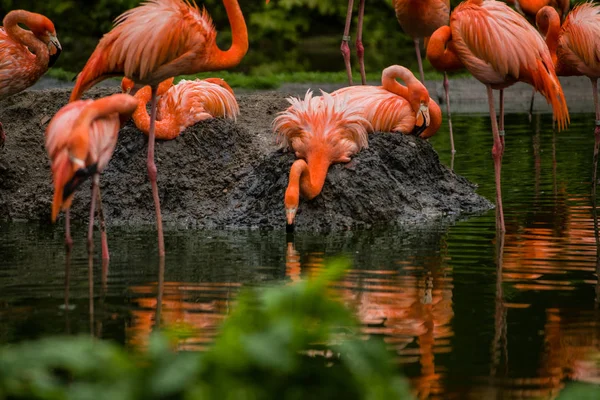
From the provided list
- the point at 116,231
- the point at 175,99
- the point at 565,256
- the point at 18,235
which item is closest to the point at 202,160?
the point at 175,99

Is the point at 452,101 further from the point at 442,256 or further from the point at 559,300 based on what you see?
the point at 559,300

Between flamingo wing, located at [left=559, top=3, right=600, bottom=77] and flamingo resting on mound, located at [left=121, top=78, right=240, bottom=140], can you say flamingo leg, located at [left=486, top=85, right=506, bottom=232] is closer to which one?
flamingo wing, located at [left=559, top=3, right=600, bottom=77]

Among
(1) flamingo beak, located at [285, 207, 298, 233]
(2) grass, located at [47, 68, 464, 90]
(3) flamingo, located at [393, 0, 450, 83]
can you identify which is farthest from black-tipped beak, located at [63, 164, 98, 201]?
(2) grass, located at [47, 68, 464, 90]

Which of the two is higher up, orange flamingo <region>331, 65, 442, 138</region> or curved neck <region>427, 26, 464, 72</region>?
curved neck <region>427, 26, 464, 72</region>

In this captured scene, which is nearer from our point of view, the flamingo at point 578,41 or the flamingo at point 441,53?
the flamingo at point 441,53

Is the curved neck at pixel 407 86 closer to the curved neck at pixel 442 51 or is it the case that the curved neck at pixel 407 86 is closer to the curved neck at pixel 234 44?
the curved neck at pixel 442 51

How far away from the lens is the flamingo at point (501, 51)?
6492 millimetres

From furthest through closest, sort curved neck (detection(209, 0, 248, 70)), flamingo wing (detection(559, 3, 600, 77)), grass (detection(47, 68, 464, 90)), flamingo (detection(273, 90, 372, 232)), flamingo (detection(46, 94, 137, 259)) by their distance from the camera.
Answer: grass (detection(47, 68, 464, 90)) → flamingo wing (detection(559, 3, 600, 77)) → flamingo (detection(273, 90, 372, 232)) → curved neck (detection(209, 0, 248, 70)) → flamingo (detection(46, 94, 137, 259))

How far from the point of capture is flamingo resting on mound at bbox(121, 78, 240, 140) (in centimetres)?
744

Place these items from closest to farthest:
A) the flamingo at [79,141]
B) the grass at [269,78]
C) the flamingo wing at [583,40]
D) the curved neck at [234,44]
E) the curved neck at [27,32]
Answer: the flamingo at [79,141], the curved neck at [234,44], the curved neck at [27,32], the flamingo wing at [583,40], the grass at [269,78]

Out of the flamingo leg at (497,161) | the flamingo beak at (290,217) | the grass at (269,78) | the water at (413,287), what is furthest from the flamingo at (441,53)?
the grass at (269,78)

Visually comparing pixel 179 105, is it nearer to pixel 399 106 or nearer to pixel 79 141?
pixel 399 106

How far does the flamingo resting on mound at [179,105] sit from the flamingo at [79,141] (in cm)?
231

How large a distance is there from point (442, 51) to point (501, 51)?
964 millimetres
